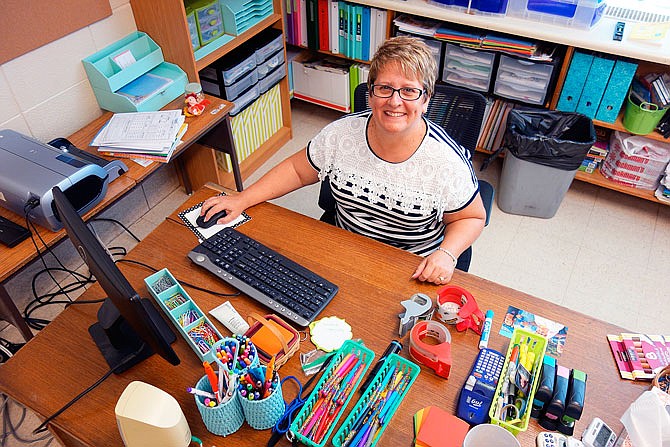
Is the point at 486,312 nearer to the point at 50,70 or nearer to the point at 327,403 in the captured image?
the point at 327,403

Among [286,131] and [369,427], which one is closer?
[369,427]

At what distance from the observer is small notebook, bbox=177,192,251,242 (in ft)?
5.02

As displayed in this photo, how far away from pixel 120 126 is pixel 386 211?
4.03 ft

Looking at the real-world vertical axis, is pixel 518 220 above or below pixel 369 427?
below

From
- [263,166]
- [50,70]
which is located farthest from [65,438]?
[263,166]

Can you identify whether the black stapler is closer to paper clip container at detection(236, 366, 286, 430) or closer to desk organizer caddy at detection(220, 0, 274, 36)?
desk organizer caddy at detection(220, 0, 274, 36)

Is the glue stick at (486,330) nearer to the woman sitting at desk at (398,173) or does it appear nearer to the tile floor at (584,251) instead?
the woman sitting at desk at (398,173)

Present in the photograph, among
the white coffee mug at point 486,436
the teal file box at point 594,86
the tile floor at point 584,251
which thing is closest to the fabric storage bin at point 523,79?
the teal file box at point 594,86

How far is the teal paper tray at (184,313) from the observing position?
1.22m

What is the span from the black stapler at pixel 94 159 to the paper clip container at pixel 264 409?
1.18 meters

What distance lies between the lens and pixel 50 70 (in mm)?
2090

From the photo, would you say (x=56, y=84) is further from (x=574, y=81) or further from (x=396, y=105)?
(x=574, y=81)

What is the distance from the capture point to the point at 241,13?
103 inches

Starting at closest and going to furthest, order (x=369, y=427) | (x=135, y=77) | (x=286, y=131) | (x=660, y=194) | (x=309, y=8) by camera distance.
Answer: (x=369, y=427)
(x=135, y=77)
(x=660, y=194)
(x=309, y=8)
(x=286, y=131)
